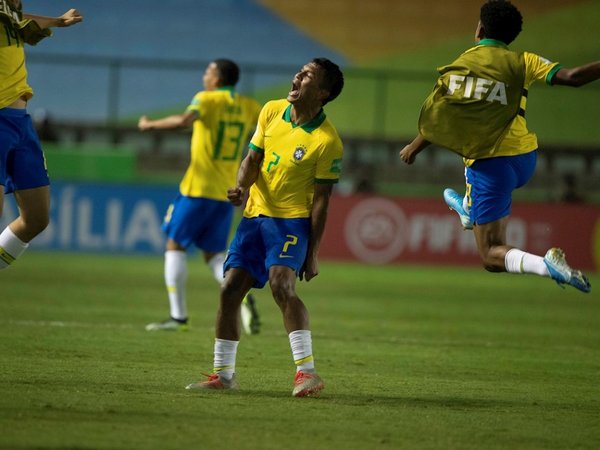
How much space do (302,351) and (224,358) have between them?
52 centimetres

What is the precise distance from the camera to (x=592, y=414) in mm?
7367

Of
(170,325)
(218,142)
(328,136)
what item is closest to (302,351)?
(328,136)

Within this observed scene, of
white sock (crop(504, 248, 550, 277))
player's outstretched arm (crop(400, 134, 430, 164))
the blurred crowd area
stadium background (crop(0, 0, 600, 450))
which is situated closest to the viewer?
stadium background (crop(0, 0, 600, 450))

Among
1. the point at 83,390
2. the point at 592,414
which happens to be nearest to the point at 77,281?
the point at 83,390

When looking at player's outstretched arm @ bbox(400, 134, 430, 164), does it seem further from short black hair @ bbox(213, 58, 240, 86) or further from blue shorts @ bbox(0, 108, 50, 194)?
short black hair @ bbox(213, 58, 240, 86)

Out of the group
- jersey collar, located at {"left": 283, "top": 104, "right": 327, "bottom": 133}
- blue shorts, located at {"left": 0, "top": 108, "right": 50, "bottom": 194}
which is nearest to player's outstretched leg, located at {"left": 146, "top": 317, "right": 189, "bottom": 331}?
blue shorts, located at {"left": 0, "top": 108, "right": 50, "bottom": 194}

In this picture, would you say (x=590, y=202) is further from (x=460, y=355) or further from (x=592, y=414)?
(x=592, y=414)

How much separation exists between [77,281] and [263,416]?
32.1 feet

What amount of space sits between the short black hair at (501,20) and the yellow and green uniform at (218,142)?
4.21 metres

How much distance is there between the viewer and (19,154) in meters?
8.49

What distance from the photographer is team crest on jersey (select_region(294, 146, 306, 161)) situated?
7719 millimetres

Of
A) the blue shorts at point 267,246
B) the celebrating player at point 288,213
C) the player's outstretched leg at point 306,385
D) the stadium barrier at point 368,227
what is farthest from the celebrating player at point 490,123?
the stadium barrier at point 368,227

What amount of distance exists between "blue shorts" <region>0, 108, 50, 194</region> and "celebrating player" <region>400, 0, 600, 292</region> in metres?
2.67

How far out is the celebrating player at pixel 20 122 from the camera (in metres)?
8.36
